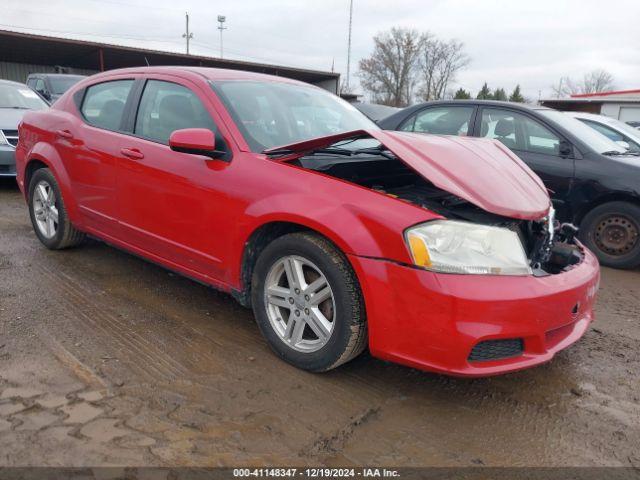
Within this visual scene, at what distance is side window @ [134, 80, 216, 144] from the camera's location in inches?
131

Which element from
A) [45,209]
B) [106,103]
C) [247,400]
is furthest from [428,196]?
[45,209]

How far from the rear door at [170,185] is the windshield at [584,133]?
3.97 m

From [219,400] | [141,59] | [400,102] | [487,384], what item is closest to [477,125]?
[487,384]

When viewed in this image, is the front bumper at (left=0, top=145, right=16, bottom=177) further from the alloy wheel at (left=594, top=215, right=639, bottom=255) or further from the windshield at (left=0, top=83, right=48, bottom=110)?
the alloy wheel at (left=594, top=215, right=639, bottom=255)

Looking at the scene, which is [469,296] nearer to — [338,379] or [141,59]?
[338,379]

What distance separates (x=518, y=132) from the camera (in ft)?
18.6

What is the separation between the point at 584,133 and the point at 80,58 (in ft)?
85.3

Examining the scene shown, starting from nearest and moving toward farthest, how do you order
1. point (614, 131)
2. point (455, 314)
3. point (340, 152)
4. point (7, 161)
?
point (455, 314) → point (340, 152) → point (614, 131) → point (7, 161)

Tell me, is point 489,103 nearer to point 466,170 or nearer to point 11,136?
point 466,170

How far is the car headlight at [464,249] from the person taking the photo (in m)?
2.33

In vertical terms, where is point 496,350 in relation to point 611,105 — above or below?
below

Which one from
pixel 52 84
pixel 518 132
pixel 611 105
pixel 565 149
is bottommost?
pixel 565 149

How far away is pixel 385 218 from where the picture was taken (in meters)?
2.41

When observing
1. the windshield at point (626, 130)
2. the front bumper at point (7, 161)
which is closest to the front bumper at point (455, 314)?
the windshield at point (626, 130)
